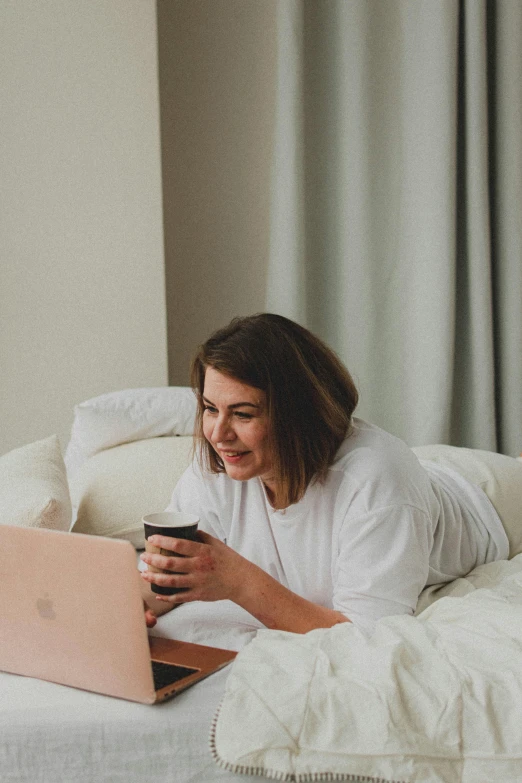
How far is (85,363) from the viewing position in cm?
242

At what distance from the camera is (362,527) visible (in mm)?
1255

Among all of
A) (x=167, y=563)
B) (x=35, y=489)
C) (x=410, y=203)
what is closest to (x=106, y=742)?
(x=167, y=563)

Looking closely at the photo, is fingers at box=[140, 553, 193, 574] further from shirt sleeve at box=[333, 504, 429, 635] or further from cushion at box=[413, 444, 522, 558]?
cushion at box=[413, 444, 522, 558]

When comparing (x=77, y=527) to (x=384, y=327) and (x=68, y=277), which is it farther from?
(x=384, y=327)

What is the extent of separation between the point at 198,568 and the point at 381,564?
0.93 ft

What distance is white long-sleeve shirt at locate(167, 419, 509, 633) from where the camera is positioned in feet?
4.07

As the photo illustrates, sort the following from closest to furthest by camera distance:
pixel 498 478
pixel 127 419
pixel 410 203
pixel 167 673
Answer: pixel 167 673, pixel 498 478, pixel 127 419, pixel 410 203

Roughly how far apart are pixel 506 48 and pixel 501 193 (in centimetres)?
42

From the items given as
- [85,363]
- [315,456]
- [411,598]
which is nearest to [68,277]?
[85,363]

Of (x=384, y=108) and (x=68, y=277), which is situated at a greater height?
(x=384, y=108)

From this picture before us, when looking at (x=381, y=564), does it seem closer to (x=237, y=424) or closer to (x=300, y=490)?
(x=300, y=490)

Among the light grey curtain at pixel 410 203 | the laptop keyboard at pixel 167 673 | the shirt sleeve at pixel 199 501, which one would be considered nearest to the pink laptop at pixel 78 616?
the laptop keyboard at pixel 167 673

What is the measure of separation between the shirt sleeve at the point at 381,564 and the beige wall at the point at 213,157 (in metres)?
1.69

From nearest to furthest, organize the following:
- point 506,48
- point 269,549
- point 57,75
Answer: point 269,549 → point 57,75 → point 506,48
